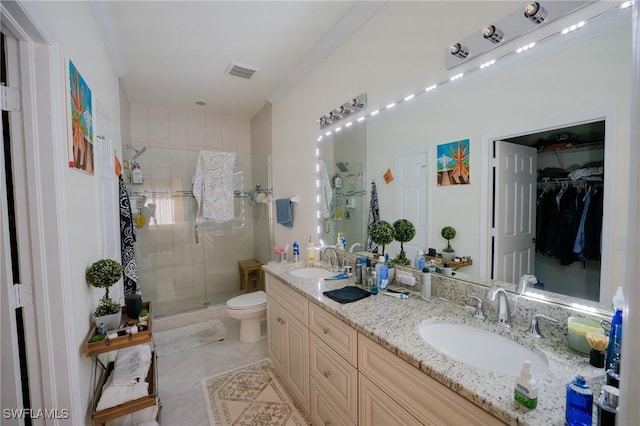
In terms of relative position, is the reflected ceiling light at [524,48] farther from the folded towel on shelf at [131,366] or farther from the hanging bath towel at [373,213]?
the folded towel on shelf at [131,366]

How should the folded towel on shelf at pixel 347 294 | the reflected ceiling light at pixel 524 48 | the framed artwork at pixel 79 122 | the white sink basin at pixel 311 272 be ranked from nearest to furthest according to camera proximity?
the reflected ceiling light at pixel 524 48, the framed artwork at pixel 79 122, the folded towel on shelf at pixel 347 294, the white sink basin at pixel 311 272

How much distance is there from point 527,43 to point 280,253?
239cm

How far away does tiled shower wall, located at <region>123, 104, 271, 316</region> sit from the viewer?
3.24 m

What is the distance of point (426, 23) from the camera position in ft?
4.93

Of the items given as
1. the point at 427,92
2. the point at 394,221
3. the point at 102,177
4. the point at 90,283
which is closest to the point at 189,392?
the point at 90,283

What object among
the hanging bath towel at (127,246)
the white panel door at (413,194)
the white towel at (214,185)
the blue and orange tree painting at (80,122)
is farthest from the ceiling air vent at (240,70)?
the white panel door at (413,194)

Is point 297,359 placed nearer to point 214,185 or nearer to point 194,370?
point 194,370

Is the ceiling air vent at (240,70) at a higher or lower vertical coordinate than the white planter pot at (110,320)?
higher

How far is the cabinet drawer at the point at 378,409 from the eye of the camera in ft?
3.33

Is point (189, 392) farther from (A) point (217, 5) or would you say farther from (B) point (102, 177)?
(A) point (217, 5)

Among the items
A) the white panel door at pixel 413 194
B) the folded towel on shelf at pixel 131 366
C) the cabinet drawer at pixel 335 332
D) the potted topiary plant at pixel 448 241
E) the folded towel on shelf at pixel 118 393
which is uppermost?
the white panel door at pixel 413 194

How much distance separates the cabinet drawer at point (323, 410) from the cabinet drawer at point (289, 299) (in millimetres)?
375

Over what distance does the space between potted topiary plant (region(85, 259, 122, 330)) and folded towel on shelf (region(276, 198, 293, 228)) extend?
1685mm

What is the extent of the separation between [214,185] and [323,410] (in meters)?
2.72
